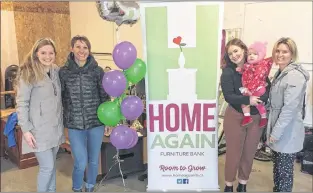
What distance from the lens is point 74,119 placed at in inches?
87.1

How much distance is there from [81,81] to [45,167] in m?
0.72

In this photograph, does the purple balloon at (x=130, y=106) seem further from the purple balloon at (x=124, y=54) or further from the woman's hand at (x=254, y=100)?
the woman's hand at (x=254, y=100)

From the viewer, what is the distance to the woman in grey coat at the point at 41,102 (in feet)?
6.70

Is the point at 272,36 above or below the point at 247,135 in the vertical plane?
above

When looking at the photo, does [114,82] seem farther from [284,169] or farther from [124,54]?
[284,169]

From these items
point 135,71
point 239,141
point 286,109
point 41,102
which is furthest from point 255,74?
point 41,102

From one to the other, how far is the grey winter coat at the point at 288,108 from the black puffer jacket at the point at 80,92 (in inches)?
55.7

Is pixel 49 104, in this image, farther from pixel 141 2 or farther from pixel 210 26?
pixel 210 26

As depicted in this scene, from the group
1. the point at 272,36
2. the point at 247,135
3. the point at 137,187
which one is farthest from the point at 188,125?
the point at 272,36

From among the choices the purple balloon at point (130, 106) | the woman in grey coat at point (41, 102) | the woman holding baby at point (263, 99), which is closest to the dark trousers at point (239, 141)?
the woman holding baby at point (263, 99)

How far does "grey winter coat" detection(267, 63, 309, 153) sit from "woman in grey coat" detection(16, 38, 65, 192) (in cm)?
170

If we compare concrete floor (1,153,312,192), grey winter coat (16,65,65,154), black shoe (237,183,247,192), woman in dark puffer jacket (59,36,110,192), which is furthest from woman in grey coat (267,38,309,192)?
grey winter coat (16,65,65,154)

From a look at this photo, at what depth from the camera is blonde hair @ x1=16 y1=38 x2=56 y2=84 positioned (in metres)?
2.03

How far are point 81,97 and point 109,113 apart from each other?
0.25 m
